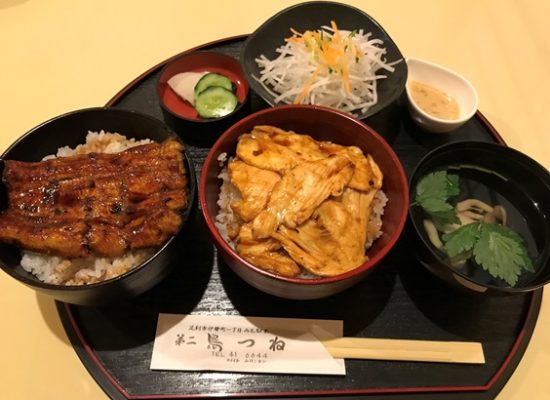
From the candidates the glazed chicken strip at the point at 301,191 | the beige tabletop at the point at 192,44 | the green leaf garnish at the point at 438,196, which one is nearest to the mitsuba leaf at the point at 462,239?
the green leaf garnish at the point at 438,196

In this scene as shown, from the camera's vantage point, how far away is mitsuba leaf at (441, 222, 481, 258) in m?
1.92

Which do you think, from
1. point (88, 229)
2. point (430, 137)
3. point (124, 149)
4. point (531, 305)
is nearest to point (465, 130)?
point (430, 137)

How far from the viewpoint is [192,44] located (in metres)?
3.05

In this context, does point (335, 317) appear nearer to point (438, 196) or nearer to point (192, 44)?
point (438, 196)

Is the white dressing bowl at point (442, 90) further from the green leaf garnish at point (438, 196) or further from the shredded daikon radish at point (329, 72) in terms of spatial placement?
the green leaf garnish at point (438, 196)

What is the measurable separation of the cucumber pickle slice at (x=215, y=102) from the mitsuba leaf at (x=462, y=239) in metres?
1.35

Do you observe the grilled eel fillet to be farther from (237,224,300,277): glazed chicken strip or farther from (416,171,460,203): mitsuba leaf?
(416,171,460,203): mitsuba leaf

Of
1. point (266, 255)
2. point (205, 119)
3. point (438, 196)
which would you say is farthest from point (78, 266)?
point (438, 196)

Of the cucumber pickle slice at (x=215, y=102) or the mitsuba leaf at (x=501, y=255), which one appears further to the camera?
the cucumber pickle slice at (x=215, y=102)

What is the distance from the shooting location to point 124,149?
6.97 ft

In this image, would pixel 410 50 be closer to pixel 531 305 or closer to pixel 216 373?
pixel 531 305

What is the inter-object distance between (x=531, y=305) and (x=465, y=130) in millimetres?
1122

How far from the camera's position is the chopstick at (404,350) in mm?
1844

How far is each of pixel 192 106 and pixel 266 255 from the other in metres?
1.21
